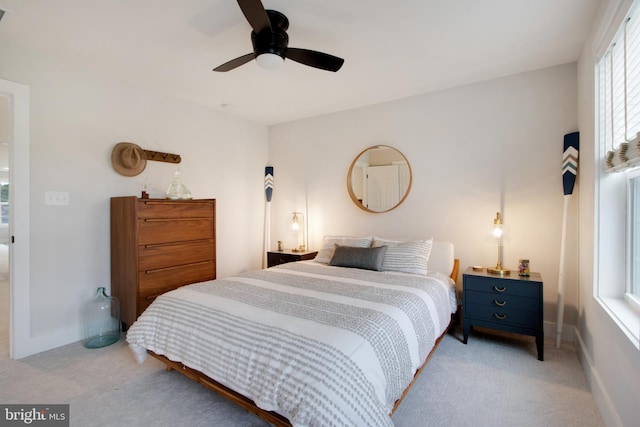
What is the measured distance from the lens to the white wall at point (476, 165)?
9.05ft

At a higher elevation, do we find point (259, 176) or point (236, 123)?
point (236, 123)

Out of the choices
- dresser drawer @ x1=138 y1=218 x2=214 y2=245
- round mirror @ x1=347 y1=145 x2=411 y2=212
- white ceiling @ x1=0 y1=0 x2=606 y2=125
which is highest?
white ceiling @ x1=0 y1=0 x2=606 y2=125

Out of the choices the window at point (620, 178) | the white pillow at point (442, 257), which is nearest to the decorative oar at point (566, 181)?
the window at point (620, 178)

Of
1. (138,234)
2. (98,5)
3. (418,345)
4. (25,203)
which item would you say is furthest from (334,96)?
(25,203)

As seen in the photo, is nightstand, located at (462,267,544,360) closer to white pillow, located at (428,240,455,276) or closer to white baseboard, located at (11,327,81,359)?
white pillow, located at (428,240,455,276)

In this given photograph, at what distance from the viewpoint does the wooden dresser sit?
9.03 ft

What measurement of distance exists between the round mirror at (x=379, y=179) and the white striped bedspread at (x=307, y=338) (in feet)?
4.22

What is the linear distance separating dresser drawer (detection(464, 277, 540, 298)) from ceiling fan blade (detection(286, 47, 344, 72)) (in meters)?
2.07

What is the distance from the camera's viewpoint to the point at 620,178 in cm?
183

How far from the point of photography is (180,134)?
3576 millimetres

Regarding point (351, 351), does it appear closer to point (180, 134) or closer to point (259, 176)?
point (180, 134)

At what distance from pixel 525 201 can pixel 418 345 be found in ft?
6.19

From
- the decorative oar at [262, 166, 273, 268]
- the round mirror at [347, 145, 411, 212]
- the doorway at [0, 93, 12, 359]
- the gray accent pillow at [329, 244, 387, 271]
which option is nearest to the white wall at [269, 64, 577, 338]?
the round mirror at [347, 145, 411, 212]

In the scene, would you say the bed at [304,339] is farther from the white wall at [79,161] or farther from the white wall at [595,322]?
the white wall at [79,161]
